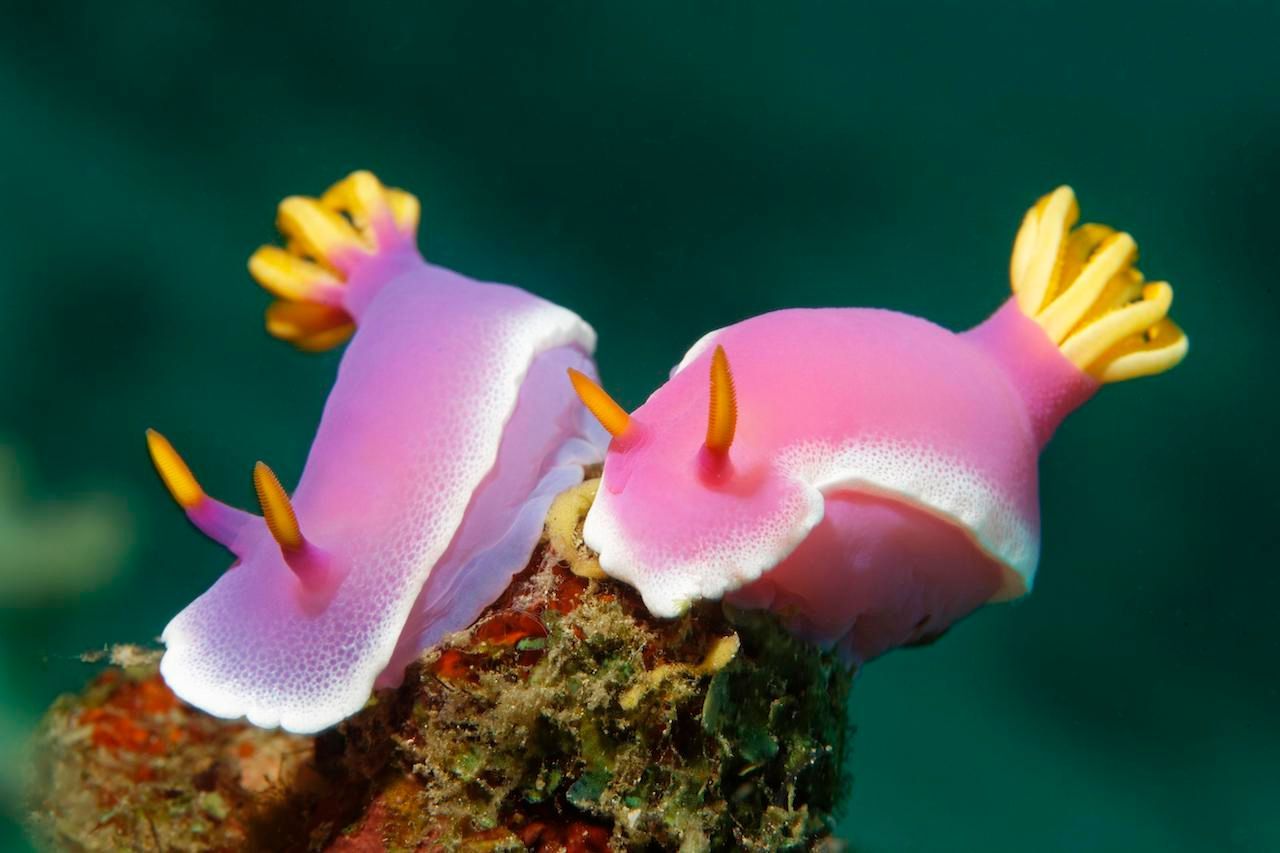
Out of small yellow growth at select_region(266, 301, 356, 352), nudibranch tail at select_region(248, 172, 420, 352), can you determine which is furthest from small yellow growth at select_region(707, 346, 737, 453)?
small yellow growth at select_region(266, 301, 356, 352)

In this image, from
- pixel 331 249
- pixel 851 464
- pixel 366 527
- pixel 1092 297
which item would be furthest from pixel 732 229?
pixel 366 527

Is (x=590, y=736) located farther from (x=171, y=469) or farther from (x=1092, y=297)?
(x=1092, y=297)

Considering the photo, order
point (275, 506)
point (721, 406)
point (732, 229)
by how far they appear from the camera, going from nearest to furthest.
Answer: point (721, 406), point (275, 506), point (732, 229)

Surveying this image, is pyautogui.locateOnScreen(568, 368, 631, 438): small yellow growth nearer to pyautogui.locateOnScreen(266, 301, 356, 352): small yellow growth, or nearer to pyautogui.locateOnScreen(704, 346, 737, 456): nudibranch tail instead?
pyautogui.locateOnScreen(704, 346, 737, 456): nudibranch tail

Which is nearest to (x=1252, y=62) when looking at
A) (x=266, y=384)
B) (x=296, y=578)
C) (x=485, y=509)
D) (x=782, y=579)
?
(x=782, y=579)

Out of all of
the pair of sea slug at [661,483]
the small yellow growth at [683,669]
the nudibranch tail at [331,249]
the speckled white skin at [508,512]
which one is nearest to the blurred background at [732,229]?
the nudibranch tail at [331,249]
